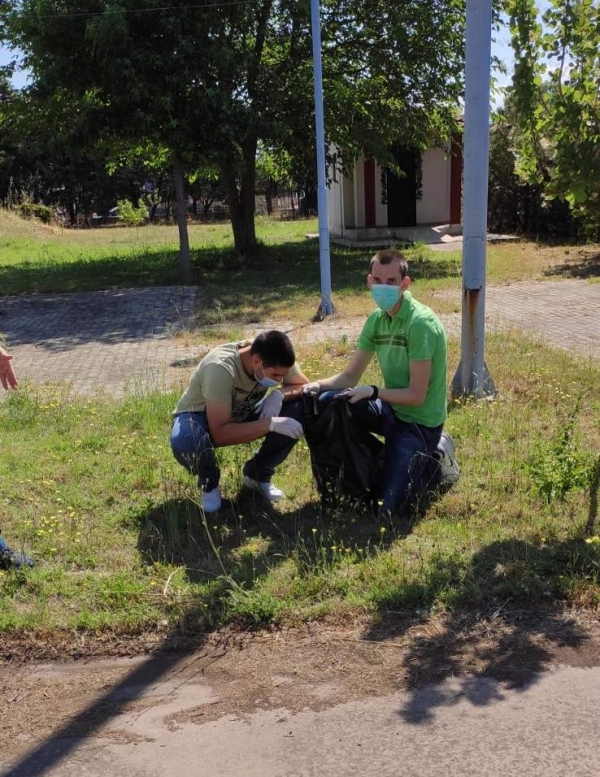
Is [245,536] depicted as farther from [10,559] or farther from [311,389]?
[10,559]

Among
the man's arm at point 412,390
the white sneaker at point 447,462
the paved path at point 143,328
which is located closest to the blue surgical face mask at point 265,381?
the man's arm at point 412,390

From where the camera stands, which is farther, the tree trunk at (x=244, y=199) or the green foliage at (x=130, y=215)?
the green foliage at (x=130, y=215)

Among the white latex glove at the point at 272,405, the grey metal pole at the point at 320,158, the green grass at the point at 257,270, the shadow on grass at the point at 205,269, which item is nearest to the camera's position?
the white latex glove at the point at 272,405

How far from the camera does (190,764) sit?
2.56 m

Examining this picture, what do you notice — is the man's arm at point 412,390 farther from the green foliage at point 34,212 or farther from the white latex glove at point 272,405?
the green foliage at point 34,212

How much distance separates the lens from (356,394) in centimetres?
434

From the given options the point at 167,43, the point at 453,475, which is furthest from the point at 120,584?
the point at 167,43

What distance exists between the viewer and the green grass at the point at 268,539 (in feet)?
11.5

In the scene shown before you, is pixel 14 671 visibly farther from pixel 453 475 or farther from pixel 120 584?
pixel 453 475

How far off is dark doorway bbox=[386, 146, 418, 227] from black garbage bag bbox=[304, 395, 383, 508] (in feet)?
66.6

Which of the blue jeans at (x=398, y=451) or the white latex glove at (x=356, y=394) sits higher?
the white latex glove at (x=356, y=394)

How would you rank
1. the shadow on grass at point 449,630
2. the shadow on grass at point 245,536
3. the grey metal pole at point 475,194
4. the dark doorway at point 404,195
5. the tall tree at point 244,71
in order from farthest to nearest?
the dark doorway at point 404,195
the tall tree at point 244,71
the grey metal pole at point 475,194
the shadow on grass at point 245,536
the shadow on grass at point 449,630

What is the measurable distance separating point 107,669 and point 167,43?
508 inches

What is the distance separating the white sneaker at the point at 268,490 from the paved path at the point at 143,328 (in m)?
2.90
